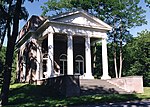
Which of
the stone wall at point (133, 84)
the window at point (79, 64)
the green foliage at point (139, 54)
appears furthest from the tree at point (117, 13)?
the stone wall at point (133, 84)

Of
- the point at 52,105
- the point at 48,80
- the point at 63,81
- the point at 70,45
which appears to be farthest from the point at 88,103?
the point at 70,45

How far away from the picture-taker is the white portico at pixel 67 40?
2319cm

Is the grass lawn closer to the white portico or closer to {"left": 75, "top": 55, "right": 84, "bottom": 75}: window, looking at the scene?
the white portico

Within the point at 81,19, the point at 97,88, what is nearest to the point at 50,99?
the point at 97,88

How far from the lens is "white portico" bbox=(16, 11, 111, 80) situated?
76.1 ft

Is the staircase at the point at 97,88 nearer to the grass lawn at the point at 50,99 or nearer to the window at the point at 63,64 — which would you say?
the grass lawn at the point at 50,99

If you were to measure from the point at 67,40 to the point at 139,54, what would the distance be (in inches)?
864

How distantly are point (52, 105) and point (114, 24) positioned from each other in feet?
96.4

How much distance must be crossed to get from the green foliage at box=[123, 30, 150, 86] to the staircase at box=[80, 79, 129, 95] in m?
21.1

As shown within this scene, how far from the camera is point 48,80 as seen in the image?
21016 millimetres

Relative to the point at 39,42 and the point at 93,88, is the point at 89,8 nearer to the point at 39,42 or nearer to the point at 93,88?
the point at 39,42

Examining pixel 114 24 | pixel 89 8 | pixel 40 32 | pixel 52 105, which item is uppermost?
pixel 89 8

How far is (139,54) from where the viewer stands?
139ft

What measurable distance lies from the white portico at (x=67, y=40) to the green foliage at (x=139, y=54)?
597 inches
